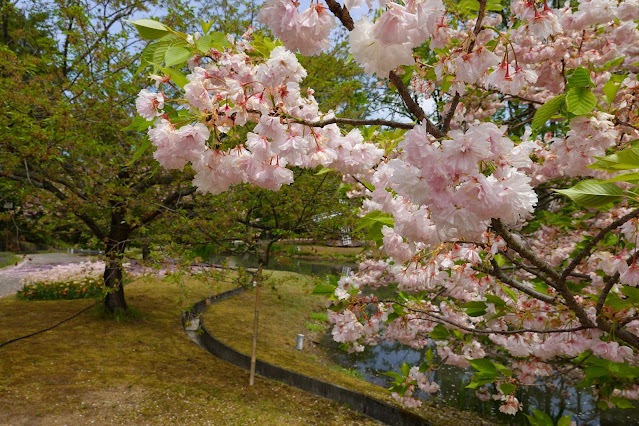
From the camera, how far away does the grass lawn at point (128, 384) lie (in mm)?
4100

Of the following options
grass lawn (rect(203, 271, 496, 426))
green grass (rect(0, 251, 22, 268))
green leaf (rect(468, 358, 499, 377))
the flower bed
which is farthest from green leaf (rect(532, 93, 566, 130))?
green grass (rect(0, 251, 22, 268))

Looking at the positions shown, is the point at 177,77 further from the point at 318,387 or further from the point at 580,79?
the point at 318,387

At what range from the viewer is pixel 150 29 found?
1.12 meters

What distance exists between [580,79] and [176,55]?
3.90 feet

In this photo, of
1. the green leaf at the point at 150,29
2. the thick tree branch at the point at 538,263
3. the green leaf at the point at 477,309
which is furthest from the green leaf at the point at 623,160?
the green leaf at the point at 477,309

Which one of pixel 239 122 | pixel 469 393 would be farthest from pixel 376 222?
pixel 469 393

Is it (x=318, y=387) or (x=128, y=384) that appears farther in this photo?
(x=318, y=387)

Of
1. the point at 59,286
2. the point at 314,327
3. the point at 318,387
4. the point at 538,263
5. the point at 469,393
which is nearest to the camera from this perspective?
the point at 538,263

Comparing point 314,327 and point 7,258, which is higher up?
point 7,258

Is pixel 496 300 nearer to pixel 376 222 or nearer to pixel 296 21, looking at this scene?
pixel 376 222

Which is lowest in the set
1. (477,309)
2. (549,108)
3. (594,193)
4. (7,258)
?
(7,258)

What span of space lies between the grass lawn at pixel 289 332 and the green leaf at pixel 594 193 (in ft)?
14.5

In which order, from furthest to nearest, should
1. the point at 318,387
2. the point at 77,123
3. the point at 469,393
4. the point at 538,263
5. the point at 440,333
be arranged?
the point at 469,393, the point at 318,387, the point at 77,123, the point at 440,333, the point at 538,263

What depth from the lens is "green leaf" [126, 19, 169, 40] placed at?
1.09m
